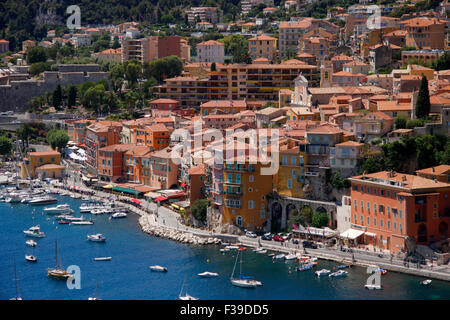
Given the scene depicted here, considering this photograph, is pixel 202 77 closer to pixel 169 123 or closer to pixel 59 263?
pixel 169 123

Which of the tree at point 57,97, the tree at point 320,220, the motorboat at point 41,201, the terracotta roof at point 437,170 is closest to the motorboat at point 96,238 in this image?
the motorboat at point 41,201

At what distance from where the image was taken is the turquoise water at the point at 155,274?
31094mm

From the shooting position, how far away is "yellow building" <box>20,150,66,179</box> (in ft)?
176

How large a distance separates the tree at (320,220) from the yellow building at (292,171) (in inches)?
71.5

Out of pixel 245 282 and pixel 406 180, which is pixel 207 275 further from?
pixel 406 180

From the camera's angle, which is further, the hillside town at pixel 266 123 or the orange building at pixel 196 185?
the orange building at pixel 196 185

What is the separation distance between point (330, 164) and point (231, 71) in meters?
21.6

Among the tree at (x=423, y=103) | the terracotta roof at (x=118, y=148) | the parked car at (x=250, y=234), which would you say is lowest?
the parked car at (x=250, y=234)

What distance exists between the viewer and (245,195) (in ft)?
125

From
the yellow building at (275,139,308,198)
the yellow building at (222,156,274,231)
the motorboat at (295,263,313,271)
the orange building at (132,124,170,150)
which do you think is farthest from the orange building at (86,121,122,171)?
the motorboat at (295,263,313,271)

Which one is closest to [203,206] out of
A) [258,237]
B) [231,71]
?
[258,237]

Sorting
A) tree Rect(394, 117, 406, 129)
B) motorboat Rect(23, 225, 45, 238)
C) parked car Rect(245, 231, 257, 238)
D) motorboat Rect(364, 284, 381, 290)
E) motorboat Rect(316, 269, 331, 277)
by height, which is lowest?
motorboat Rect(23, 225, 45, 238)

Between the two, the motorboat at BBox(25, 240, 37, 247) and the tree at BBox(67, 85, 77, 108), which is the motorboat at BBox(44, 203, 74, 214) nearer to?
the motorboat at BBox(25, 240, 37, 247)

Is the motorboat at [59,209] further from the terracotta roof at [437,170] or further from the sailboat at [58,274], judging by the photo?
the terracotta roof at [437,170]
